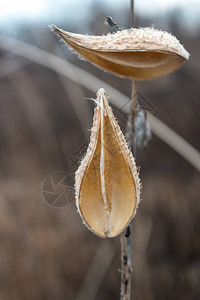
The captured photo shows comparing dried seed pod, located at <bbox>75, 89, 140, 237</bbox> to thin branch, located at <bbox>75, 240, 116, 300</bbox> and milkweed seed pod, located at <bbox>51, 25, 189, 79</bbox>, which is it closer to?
milkweed seed pod, located at <bbox>51, 25, 189, 79</bbox>

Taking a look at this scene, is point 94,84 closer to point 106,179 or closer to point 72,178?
point 72,178

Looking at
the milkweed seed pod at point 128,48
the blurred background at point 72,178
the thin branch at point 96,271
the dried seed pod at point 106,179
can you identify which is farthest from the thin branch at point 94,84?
the dried seed pod at point 106,179

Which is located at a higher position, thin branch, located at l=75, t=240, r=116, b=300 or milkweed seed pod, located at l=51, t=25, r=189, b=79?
milkweed seed pod, located at l=51, t=25, r=189, b=79

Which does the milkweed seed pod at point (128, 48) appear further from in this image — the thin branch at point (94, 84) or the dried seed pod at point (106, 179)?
the thin branch at point (94, 84)

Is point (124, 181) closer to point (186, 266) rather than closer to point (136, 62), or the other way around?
point (136, 62)

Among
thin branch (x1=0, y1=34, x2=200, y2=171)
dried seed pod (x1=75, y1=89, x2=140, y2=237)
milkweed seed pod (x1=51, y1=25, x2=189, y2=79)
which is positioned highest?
thin branch (x1=0, y1=34, x2=200, y2=171)

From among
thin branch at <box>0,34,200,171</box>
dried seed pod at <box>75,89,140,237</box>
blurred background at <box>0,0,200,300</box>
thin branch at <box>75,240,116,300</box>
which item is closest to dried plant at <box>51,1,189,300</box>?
dried seed pod at <box>75,89,140,237</box>

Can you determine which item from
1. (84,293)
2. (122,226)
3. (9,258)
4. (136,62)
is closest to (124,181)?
(122,226)
